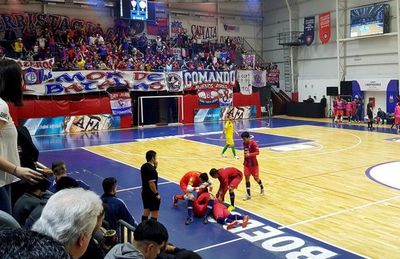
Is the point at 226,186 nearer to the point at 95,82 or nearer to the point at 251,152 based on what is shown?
the point at 251,152

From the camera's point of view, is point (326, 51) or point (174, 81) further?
point (326, 51)

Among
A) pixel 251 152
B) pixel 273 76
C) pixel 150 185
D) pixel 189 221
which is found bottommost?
pixel 189 221

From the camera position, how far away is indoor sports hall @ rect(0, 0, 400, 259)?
25.3 ft

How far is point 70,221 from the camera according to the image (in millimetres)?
1766

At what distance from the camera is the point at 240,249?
259 inches

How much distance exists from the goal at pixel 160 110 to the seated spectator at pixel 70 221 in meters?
25.7

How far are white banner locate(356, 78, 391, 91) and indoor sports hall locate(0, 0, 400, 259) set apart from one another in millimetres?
104

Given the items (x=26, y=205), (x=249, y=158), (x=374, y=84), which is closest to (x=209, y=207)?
(x=249, y=158)

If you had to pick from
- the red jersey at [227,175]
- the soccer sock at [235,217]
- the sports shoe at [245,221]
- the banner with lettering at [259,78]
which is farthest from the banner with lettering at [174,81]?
the sports shoe at [245,221]

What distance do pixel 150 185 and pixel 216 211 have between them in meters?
1.61

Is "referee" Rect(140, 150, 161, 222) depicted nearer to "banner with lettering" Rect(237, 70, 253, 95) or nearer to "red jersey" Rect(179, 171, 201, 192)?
"red jersey" Rect(179, 171, 201, 192)

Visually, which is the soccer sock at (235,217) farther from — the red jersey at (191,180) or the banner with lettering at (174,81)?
the banner with lettering at (174,81)

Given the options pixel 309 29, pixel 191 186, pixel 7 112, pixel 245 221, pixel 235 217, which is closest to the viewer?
pixel 7 112

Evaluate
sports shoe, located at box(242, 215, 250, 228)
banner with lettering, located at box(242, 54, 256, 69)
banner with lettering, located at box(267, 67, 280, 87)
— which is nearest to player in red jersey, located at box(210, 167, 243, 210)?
sports shoe, located at box(242, 215, 250, 228)
